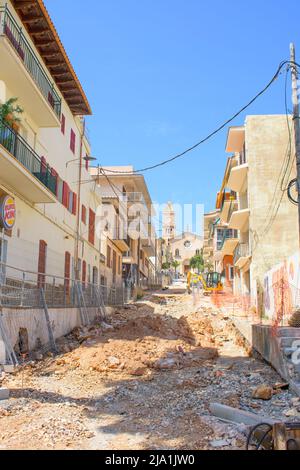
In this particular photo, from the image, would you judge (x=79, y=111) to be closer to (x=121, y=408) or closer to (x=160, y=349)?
(x=160, y=349)

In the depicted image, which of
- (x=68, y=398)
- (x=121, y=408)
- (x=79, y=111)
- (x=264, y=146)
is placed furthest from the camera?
(x=264, y=146)

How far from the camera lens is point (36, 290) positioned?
45.6ft

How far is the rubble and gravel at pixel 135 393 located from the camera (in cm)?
629

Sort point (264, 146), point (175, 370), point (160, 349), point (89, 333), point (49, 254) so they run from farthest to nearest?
point (264, 146)
point (49, 254)
point (89, 333)
point (160, 349)
point (175, 370)

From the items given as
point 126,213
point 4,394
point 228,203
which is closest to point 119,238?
point 126,213

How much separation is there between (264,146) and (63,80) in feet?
47.9

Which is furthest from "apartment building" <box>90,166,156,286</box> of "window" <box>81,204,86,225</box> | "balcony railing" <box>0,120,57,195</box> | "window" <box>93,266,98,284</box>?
"balcony railing" <box>0,120,57,195</box>

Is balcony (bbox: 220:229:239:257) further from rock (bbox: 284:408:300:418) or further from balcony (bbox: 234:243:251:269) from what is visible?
rock (bbox: 284:408:300:418)

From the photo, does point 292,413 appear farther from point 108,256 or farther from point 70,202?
point 108,256

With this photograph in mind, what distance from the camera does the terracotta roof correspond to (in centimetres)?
1619

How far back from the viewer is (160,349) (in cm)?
1484

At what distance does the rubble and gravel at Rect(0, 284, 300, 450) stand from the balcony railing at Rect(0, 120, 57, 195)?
5.91m

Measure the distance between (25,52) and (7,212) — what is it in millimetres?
6176
